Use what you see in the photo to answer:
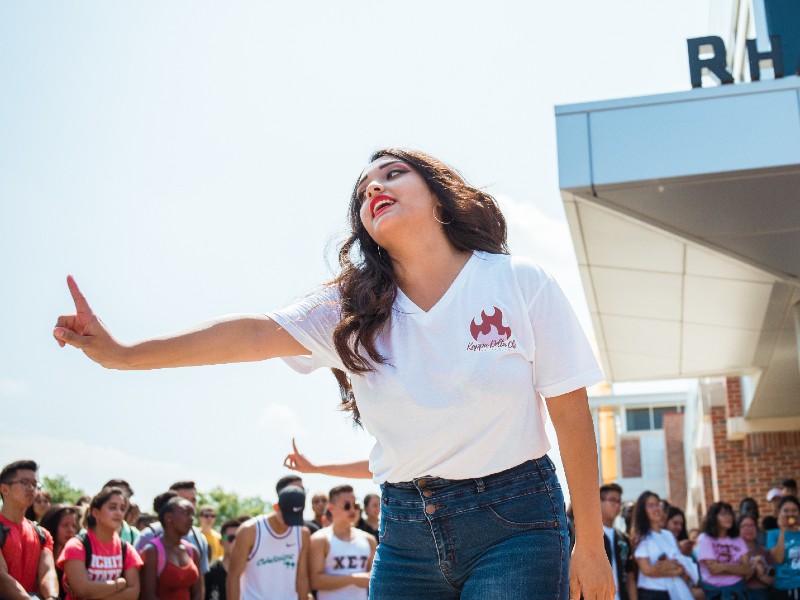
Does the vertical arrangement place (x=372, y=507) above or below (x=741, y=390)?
below

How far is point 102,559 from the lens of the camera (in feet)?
24.4

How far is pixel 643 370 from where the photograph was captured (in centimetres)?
1409

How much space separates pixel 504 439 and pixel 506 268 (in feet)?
1.60

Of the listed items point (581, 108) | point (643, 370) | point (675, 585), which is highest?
point (581, 108)

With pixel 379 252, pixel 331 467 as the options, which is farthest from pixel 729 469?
pixel 379 252

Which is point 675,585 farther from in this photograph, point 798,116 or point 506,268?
point 506,268

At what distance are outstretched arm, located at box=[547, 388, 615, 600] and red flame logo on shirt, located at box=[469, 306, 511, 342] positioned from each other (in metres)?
0.21

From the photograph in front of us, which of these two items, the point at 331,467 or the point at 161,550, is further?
the point at 161,550

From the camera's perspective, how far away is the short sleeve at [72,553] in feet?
24.0

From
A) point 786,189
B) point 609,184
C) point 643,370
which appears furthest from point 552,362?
point 643,370

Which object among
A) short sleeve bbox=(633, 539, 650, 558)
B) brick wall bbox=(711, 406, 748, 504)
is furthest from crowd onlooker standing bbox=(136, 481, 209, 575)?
brick wall bbox=(711, 406, 748, 504)

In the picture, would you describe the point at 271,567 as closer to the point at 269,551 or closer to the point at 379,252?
the point at 269,551

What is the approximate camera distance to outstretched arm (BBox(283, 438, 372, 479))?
3.48m

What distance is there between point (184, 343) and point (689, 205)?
598 cm
